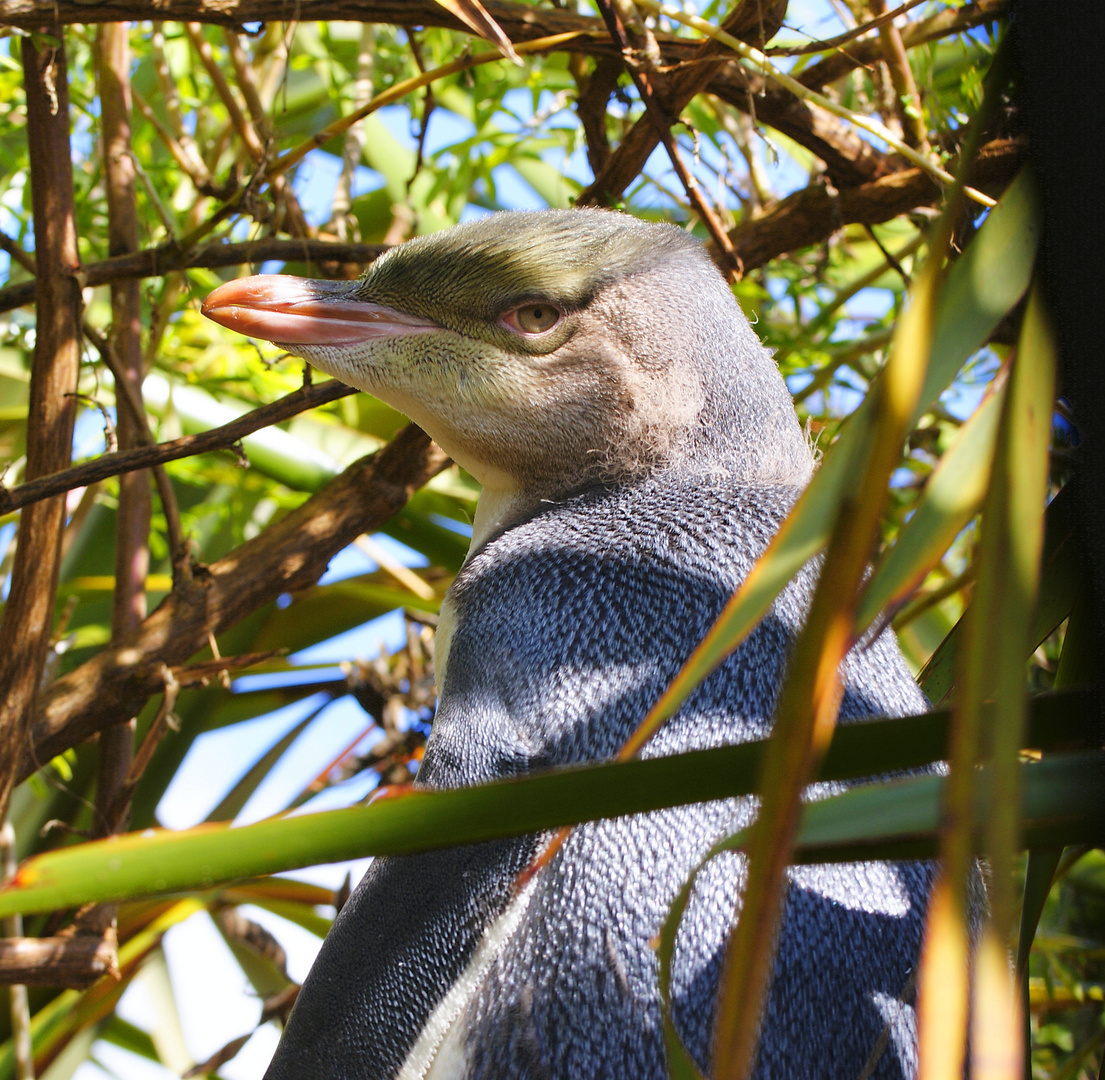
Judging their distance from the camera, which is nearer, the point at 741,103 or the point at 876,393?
the point at 876,393

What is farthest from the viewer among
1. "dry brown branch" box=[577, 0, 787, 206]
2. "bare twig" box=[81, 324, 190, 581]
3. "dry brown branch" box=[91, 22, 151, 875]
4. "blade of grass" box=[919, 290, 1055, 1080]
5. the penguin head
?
"dry brown branch" box=[91, 22, 151, 875]

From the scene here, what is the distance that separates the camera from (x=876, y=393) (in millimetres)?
419

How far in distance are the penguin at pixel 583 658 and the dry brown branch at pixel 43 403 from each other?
242 mm

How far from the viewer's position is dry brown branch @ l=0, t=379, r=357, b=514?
0.97 metres

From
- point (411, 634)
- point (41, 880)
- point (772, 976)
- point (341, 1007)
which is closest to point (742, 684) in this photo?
point (772, 976)

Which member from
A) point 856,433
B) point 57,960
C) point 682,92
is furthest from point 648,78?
point 57,960

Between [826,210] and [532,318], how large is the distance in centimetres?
55

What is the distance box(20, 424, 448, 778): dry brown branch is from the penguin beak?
27cm

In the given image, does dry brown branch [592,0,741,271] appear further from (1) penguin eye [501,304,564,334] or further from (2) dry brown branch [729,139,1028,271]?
(1) penguin eye [501,304,564,334]

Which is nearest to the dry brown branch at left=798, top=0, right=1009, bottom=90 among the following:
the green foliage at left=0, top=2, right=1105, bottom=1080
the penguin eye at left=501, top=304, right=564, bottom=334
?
the green foliage at left=0, top=2, right=1105, bottom=1080

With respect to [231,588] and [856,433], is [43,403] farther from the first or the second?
[856,433]

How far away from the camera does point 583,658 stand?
2.64 ft

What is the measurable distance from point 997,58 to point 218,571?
1.00 meters

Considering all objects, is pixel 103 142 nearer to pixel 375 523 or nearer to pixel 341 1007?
pixel 375 523
